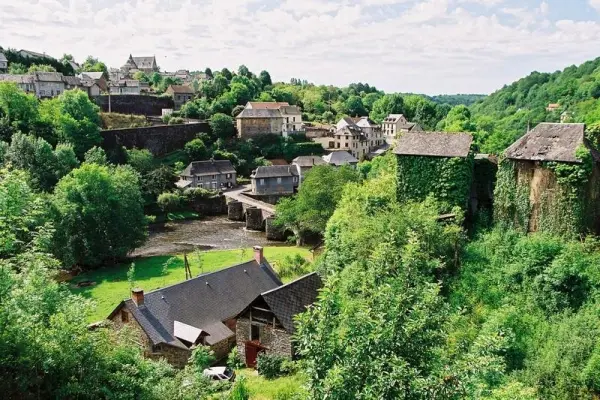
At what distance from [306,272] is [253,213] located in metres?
20.3

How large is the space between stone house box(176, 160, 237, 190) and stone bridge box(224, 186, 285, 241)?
2.76 meters

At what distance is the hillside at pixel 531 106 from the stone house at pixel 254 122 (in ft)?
89.3

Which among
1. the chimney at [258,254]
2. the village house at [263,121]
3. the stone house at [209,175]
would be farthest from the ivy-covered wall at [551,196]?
the village house at [263,121]

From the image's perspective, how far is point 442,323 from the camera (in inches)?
388

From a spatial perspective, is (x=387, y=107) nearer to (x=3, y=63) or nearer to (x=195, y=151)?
(x=195, y=151)

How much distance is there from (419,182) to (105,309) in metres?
19.1

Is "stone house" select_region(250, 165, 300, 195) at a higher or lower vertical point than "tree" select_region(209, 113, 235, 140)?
lower

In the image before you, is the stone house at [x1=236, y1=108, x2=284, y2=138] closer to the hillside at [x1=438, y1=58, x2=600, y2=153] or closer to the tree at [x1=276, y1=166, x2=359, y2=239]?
the hillside at [x1=438, y1=58, x2=600, y2=153]

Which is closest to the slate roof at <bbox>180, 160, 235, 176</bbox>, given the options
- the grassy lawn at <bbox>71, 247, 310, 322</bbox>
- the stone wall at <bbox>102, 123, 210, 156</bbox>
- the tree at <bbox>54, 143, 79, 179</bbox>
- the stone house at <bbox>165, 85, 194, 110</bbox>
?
the stone wall at <bbox>102, 123, 210, 156</bbox>

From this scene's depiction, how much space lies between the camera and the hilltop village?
9516mm

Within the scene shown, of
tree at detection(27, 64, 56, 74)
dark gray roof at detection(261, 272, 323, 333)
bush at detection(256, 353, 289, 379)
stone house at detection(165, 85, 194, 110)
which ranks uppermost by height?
tree at detection(27, 64, 56, 74)

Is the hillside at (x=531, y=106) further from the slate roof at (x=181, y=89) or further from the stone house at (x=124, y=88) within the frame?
the stone house at (x=124, y=88)

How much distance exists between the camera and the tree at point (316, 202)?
1725 inches

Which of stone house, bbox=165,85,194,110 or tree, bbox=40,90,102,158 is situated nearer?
tree, bbox=40,90,102,158
